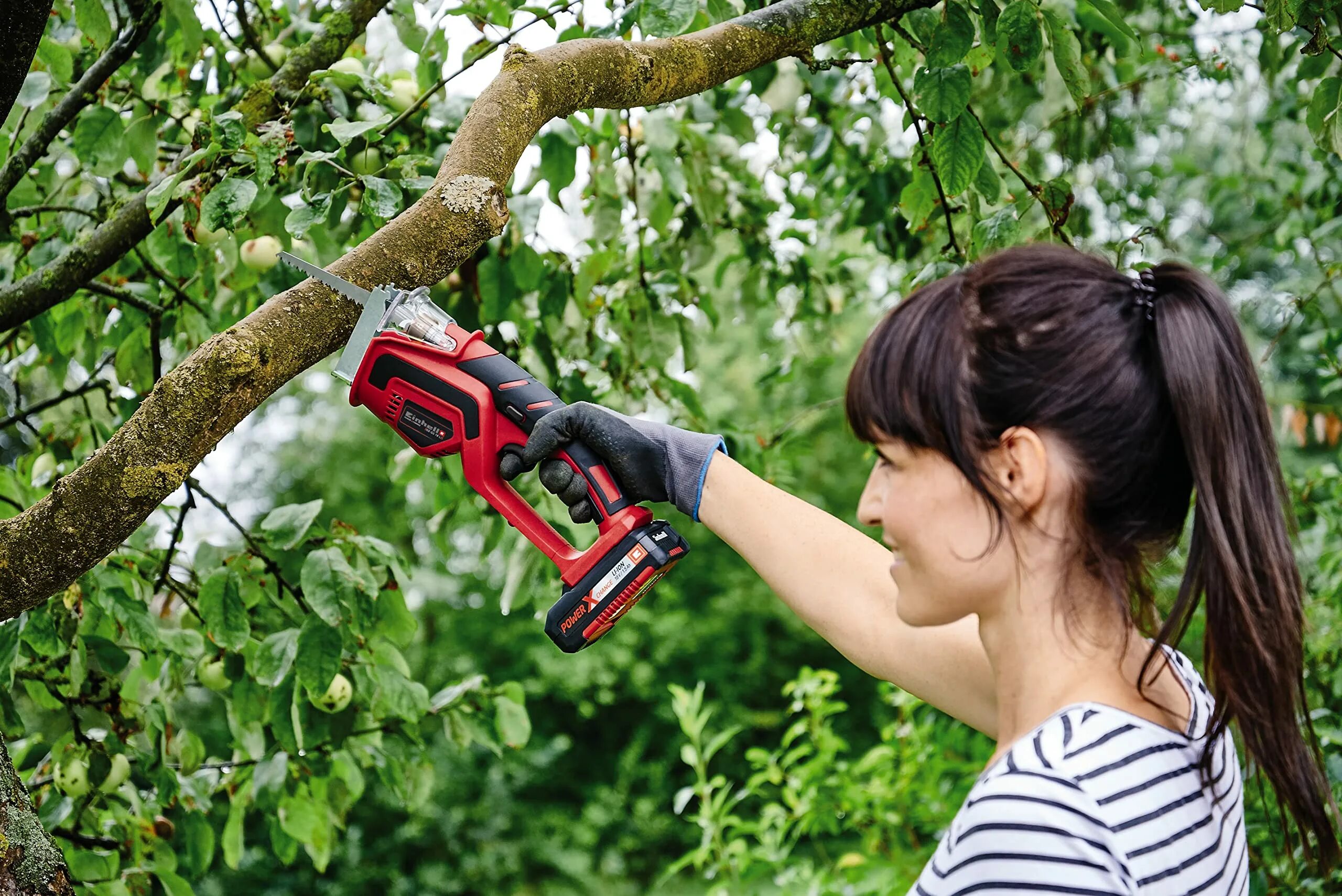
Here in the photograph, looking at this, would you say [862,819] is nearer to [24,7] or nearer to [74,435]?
[74,435]

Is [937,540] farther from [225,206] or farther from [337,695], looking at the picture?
[337,695]

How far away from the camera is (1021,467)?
3.10 feet

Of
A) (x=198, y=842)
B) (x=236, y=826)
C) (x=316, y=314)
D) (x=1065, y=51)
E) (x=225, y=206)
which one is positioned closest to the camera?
(x=316, y=314)

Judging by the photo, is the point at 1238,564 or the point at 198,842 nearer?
the point at 1238,564

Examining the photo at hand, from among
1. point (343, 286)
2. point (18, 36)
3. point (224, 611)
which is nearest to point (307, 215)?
point (343, 286)

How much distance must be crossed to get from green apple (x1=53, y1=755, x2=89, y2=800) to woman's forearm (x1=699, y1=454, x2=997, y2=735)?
3.63 ft

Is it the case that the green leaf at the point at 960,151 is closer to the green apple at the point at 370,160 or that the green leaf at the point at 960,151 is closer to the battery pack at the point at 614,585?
the battery pack at the point at 614,585

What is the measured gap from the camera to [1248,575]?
926 mm

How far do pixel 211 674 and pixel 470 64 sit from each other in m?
1.14

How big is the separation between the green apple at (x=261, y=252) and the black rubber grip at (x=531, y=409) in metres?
0.60

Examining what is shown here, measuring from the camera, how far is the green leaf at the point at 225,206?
4.46ft

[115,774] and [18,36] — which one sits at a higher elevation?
[18,36]

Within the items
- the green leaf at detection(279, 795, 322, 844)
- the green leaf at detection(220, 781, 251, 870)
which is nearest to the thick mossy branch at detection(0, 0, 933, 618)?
the green leaf at detection(279, 795, 322, 844)

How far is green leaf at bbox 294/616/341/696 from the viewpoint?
1.65 metres
